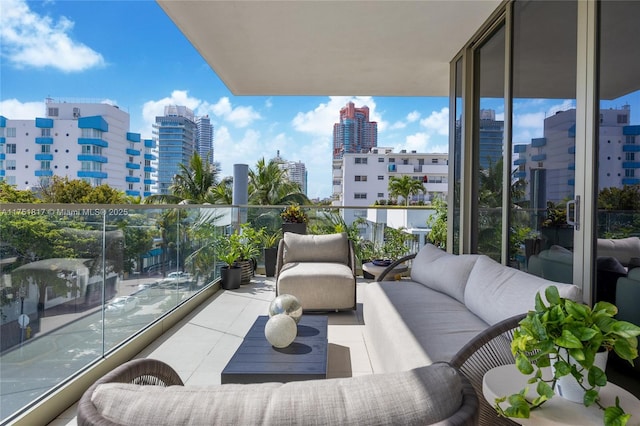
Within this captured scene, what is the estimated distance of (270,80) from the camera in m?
5.56

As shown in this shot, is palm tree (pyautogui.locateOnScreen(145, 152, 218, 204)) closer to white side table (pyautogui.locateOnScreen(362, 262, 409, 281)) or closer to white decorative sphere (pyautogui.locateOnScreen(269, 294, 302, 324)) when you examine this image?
white side table (pyautogui.locateOnScreen(362, 262, 409, 281))

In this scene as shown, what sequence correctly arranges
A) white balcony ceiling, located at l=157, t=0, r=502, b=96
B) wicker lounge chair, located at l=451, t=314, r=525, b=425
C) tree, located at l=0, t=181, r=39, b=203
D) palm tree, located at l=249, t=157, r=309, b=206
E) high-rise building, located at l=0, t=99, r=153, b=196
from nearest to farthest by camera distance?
1. wicker lounge chair, located at l=451, t=314, r=525, b=425
2. white balcony ceiling, located at l=157, t=0, r=502, b=96
3. palm tree, located at l=249, t=157, r=309, b=206
4. tree, located at l=0, t=181, r=39, b=203
5. high-rise building, located at l=0, t=99, r=153, b=196

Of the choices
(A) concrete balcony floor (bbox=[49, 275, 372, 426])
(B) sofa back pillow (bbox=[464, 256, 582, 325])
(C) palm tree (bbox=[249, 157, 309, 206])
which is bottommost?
(A) concrete balcony floor (bbox=[49, 275, 372, 426])

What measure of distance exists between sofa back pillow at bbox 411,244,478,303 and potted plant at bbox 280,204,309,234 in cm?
286

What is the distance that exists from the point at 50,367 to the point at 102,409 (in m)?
1.89

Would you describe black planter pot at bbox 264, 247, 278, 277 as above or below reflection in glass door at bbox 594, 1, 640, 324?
below

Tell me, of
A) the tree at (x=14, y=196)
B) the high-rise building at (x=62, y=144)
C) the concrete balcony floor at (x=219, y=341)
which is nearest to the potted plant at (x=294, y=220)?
the concrete balcony floor at (x=219, y=341)

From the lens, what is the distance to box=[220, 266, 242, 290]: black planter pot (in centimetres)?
552

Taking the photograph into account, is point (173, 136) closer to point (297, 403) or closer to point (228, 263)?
point (228, 263)

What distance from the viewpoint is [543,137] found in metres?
2.77

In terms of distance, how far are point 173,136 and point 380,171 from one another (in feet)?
81.9

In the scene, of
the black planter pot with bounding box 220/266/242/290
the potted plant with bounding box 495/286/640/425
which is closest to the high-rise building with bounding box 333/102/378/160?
the black planter pot with bounding box 220/266/242/290

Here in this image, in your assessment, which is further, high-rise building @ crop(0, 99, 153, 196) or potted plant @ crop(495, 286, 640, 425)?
high-rise building @ crop(0, 99, 153, 196)

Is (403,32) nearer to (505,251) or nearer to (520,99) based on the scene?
(520,99)
